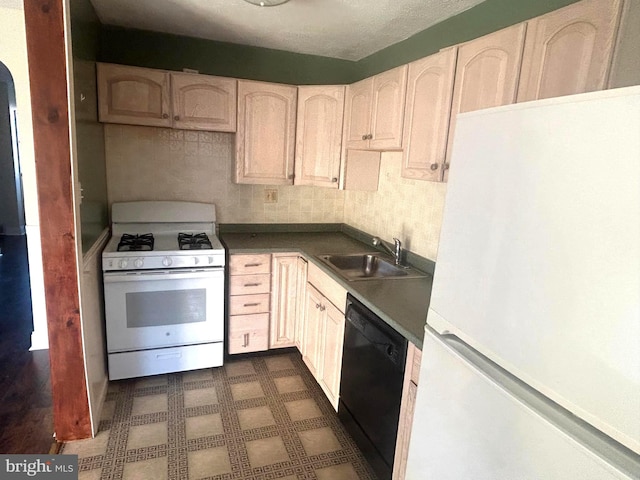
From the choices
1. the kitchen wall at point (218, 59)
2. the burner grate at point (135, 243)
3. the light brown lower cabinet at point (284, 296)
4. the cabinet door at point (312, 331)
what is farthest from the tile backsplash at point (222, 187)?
the cabinet door at point (312, 331)

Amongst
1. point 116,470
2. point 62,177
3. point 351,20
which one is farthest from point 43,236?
point 351,20

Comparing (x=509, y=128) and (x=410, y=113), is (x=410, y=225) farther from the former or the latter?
(x=509, y=128)

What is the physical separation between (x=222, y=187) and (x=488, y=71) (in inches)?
84.2

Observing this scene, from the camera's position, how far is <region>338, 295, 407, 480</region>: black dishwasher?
1633 millimetres

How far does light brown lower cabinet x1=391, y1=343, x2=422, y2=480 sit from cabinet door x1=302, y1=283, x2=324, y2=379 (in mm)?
923

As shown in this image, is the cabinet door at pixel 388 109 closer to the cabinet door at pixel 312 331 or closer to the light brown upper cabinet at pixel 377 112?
the light brown upper cabinet at pixel 377 112

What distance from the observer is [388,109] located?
7.25ft

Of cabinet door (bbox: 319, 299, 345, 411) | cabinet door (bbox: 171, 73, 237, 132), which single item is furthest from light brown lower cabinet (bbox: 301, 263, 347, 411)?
cabinet door (bbox: 171, 73, 237, 132)

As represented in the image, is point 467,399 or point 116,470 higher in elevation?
point 467,399

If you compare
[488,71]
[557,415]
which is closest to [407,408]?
[557,415]

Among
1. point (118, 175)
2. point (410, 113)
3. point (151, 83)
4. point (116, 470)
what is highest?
point (151, 83)

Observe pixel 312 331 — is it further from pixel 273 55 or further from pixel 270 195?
pixel 273 55

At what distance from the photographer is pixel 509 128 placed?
91 cm

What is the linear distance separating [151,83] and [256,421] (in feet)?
7.38
